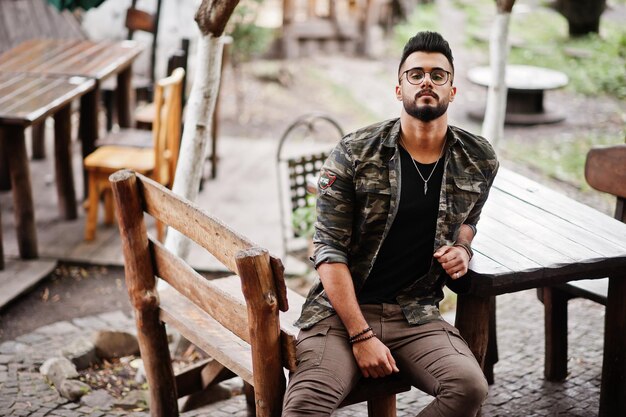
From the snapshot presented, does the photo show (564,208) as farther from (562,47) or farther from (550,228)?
(562,47)

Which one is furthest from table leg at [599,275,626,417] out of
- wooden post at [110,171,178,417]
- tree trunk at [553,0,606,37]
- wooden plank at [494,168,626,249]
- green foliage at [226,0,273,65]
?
tree trunk at [553,0,606,37]

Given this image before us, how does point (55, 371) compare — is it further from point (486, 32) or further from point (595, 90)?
point (486, 32)

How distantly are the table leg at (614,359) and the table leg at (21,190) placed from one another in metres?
3.75

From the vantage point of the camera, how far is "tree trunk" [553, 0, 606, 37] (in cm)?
1412

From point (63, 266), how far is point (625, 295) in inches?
150

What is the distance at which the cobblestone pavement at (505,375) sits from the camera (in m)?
4.04

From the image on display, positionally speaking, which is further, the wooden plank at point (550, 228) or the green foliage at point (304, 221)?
the green foliage at point (304, 221)

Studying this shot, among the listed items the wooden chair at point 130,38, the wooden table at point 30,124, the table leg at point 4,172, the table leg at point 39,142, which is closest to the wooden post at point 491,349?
the wooden table at point 30,124

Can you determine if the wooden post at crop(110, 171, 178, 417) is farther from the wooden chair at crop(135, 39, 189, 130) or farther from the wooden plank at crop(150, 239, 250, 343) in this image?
the wooden chair at crop(135, 39, 189, 130)

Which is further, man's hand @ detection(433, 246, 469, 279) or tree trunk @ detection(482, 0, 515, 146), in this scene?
tree trunk @ detection(482, 0, 515, 146)

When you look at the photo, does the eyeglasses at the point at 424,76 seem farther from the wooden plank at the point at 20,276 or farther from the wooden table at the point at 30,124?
the wooden plank at the point at 20,276

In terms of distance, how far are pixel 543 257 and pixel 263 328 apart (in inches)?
44.8

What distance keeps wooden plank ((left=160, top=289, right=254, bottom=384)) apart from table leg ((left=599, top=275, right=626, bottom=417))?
1572 millimetres

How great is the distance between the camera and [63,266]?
19.3 ft
